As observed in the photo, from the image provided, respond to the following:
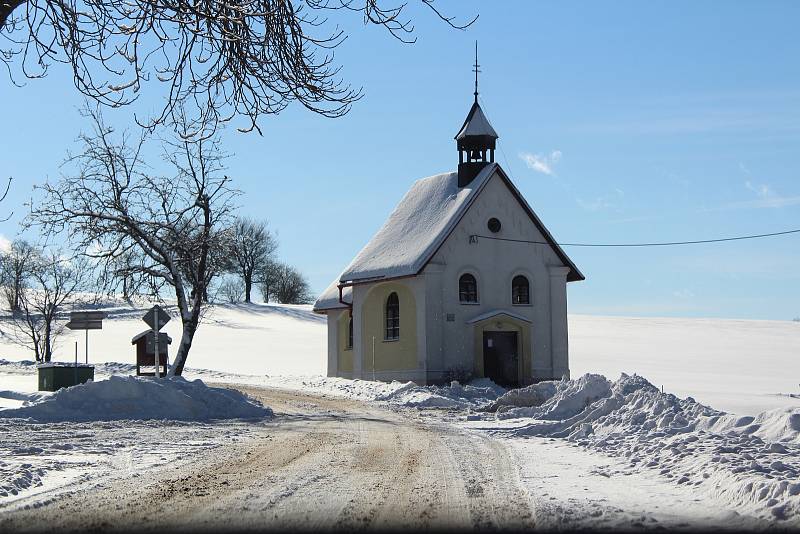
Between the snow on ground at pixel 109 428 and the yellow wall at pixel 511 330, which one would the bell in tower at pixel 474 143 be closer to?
the yellow wall at pixel 511 330

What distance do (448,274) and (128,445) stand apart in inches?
A: 837

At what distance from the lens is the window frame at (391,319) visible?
1417 inches

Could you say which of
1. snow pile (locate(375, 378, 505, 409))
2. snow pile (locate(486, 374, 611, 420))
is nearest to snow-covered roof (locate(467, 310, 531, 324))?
snow pile (locate(375, 378, 505, 409))

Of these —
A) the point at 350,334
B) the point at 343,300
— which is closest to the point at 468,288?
the point at 343,300

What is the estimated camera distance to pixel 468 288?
35.5 m

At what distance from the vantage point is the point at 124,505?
8.64 metres

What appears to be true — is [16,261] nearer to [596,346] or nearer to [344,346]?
[344,346]

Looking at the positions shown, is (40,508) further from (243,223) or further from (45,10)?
(243,223)

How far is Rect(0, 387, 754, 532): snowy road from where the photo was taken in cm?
793

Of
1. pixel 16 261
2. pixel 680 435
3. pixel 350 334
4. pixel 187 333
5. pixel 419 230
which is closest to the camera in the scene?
pixel 680 435

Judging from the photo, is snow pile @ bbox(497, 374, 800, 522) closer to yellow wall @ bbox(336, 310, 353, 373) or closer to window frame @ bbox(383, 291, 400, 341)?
window frame @ bbox(383, 291, 400, 341)

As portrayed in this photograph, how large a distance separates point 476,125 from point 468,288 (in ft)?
21.1

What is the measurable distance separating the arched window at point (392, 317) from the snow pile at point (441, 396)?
14.9 feet

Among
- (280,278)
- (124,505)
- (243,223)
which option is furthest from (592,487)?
(280,278)
